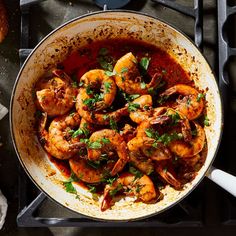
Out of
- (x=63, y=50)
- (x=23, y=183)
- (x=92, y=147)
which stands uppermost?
(x=63, y=50)

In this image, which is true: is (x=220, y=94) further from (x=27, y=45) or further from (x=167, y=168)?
(x=27, y=45)

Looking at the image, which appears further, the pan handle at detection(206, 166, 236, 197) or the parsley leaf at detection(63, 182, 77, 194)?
the parsley leaf at detection(63, 182, 77, 194)

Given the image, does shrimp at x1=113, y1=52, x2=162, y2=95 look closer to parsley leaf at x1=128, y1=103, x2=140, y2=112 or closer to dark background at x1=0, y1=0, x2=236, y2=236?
parsley leaf at x1=128, y1=103, x2=140, y2=112

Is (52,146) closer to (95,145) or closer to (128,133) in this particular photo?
(95,145)

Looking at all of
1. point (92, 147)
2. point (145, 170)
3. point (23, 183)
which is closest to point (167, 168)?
point (145, 170)

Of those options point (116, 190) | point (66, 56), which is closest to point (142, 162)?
point (116, 190)

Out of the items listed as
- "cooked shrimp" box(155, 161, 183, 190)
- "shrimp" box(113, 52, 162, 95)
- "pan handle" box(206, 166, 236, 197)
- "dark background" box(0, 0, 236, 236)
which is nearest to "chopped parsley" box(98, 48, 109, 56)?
"shrimp" box(113, 52, 162, 95)

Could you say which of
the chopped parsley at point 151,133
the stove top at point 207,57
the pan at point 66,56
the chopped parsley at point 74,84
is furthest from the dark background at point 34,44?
the chopped parsley at point 151,133
